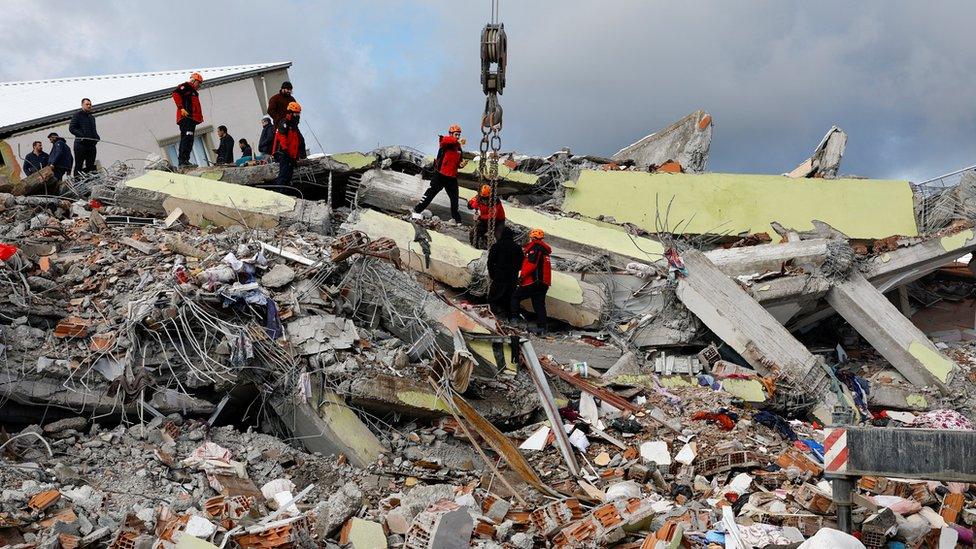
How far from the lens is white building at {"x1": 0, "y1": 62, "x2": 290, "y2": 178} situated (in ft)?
49.3

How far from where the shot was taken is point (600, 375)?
30.0ft

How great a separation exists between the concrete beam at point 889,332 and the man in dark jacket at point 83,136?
9145 mm

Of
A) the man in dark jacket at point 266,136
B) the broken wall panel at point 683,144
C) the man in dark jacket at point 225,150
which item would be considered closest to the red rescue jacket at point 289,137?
the man in dark jacket at point 266,136

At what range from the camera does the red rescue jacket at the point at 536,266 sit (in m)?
9.72

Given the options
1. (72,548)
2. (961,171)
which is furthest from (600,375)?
(961,171)

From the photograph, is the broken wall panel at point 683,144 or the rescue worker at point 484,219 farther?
the broken wall panel at point 683,144

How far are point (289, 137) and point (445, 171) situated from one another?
201cm

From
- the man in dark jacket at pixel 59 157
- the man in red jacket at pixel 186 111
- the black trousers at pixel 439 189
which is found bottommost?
the black trousers at pixel 439 189

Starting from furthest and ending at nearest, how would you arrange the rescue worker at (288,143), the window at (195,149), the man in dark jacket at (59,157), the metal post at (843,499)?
the window at (195,149)
the man in dark jacket at (59,157)
the rescue worker at (288,143)
the metal post at (843,499)

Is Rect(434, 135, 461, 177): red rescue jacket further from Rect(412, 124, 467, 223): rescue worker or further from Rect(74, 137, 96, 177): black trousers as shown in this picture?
Rect(74, 137, 96, 177): black trousers

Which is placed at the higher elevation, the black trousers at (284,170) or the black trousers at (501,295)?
the black trousers at (284,170)

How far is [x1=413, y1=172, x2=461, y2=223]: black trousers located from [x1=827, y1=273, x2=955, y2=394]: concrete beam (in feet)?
15.3

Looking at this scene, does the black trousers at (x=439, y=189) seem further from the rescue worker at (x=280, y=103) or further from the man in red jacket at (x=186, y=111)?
the man in red jacket at (x=186, y=111)

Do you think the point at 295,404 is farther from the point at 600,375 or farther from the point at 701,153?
the point at 701,153
